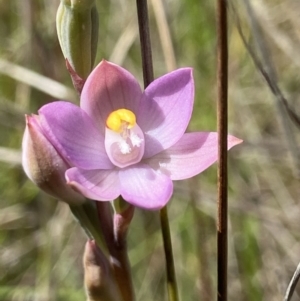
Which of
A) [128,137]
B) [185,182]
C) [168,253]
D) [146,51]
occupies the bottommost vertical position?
[185,182]

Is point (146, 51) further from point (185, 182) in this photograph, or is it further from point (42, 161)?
point (185, 182)

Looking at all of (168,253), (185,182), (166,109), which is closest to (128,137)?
(166,109)

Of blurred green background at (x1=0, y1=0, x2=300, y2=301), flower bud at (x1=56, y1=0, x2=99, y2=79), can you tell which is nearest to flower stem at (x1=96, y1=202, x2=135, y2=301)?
flower bud at (x1=56, y1=0, x2=99, y2=79)

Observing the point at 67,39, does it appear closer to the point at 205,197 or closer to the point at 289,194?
the point at 205,197

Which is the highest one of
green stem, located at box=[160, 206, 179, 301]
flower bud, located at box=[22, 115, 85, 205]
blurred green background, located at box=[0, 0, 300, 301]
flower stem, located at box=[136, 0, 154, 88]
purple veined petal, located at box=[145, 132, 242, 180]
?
flower stem, located at box=[136, 0, 154, 88]

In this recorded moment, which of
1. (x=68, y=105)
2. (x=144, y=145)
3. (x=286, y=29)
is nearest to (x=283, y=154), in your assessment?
(x=286, y=29)

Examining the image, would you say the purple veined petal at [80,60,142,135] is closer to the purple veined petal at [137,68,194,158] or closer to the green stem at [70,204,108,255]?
the purple veined petal at [137,68,194,158]
